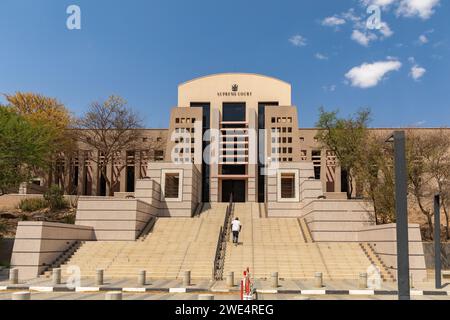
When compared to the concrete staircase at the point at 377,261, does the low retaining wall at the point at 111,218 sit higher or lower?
higher

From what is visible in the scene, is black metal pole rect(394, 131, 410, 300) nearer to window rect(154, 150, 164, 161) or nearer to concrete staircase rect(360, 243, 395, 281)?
concrete staircase rect(360, 243, 395, 281)

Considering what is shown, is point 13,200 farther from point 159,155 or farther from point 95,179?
point 159,155

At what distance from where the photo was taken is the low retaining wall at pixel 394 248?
18703 millimetres

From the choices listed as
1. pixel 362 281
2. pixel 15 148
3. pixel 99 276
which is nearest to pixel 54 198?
pixel 15 148

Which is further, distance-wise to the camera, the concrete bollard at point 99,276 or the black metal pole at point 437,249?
the black metal pole at point 437,249

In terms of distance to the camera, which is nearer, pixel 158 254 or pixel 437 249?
pixel 437 249

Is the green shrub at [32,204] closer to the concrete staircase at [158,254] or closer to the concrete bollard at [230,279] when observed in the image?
the concrete staircase at [158,254]

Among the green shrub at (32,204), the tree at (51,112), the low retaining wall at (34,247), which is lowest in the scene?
the low retaining wall at (34,247)

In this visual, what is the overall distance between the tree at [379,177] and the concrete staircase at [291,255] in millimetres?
3957

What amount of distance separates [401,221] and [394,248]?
10.4 metres

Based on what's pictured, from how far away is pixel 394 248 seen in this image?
62.6ft

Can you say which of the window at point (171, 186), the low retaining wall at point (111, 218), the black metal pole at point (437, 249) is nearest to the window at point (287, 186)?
the window at point (171, 186)

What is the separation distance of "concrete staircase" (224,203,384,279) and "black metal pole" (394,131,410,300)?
942cm
